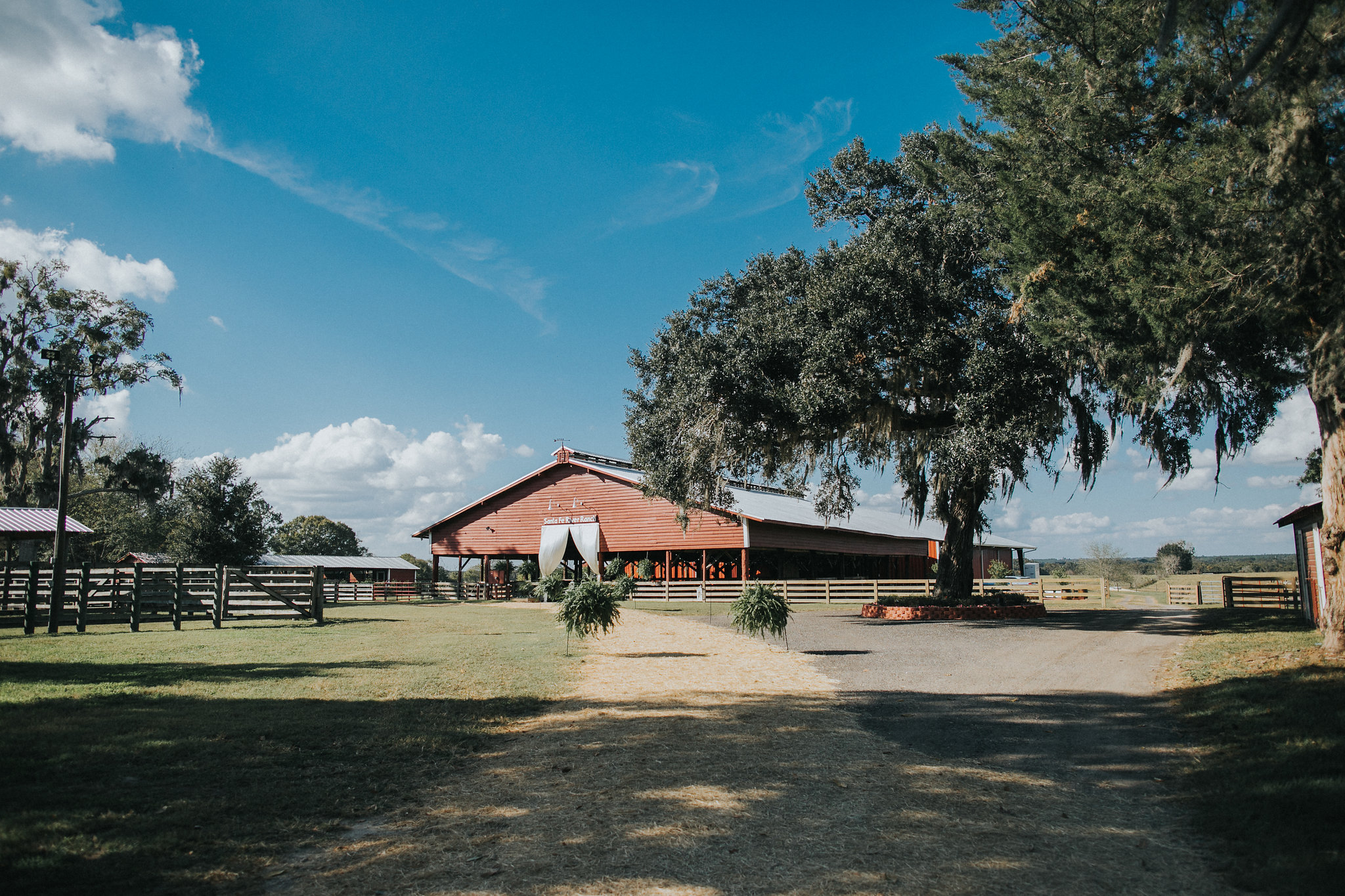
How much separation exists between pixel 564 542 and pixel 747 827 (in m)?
32.6

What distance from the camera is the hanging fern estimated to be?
518 inches

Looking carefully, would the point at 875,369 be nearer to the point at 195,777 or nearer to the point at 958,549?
the point at 958,549

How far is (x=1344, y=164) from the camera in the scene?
8758 mm

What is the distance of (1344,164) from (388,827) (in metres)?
11.8

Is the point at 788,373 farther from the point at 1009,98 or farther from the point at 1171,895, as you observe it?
the point at 1171,895

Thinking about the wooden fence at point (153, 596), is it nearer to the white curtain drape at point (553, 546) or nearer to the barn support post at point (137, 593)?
the barn support post at point (137, 593)

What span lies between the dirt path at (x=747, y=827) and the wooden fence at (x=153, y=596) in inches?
578

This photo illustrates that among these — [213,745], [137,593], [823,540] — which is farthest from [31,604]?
[823,540]

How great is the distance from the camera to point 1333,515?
35.1 ft

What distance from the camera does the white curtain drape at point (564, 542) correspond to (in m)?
35.3

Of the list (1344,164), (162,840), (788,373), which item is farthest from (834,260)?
(162,840)

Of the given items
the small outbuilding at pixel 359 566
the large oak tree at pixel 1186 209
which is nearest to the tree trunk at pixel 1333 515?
the large oak tree at pixel 1186 209

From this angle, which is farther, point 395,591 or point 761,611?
point 395,591

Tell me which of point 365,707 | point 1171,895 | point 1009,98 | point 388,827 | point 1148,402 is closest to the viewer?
point 1171,895
